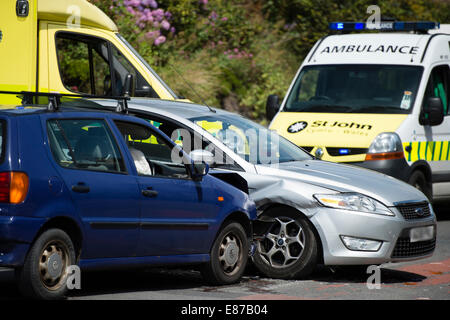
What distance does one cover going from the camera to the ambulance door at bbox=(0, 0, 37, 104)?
426 inches

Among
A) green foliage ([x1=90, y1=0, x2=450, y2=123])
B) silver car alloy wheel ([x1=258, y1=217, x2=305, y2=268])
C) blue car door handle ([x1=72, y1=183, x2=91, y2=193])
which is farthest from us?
green foliage ([x1=90, y1=0, x2=450, y2=123])

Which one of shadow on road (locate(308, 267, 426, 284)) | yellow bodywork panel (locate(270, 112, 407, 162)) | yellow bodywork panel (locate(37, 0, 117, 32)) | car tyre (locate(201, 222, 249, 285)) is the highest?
yellow bodywork panel (locate(37, 0, 117, 32))

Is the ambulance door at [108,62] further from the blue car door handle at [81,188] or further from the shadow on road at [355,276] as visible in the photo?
the blue car door handle at [81,188]

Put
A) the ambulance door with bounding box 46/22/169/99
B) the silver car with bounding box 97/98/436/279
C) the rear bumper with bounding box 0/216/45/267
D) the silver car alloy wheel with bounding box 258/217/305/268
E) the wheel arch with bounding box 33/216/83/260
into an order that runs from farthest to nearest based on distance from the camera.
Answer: the ambulance door with bounding box 46/22/169/99, the silver car alloy wheel with bounding box 258/217/305/268, the silver car with bounding box 97/98/436/279, the wheel arch with bounding box 33/216/83/260, the rear bumper with bounding box 0/216/45/267

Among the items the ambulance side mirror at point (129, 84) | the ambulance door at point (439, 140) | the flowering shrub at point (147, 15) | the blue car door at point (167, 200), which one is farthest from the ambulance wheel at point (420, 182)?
the flowering shrub at point (147, 15)

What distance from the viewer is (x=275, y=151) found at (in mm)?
9453

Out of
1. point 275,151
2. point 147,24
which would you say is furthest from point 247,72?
point 275,151

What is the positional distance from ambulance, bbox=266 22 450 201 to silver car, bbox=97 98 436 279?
2.75 meters

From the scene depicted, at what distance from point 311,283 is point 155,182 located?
6.15ft

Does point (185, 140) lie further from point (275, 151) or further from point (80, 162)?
point (80, 162)

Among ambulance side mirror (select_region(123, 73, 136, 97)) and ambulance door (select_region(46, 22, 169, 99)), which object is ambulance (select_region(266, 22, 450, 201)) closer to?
ambulance door (select_region(46, 22, 169, 99))

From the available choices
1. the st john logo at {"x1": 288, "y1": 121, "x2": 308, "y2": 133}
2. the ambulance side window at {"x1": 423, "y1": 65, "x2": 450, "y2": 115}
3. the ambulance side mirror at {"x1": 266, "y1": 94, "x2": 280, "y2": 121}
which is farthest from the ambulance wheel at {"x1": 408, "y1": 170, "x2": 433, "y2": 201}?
the ambulance side mirror at {"x1": 266, "y1": 94, "x2": 280, "y2": 121}

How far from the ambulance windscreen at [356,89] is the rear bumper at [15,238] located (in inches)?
280

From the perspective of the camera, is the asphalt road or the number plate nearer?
the asphalt road
